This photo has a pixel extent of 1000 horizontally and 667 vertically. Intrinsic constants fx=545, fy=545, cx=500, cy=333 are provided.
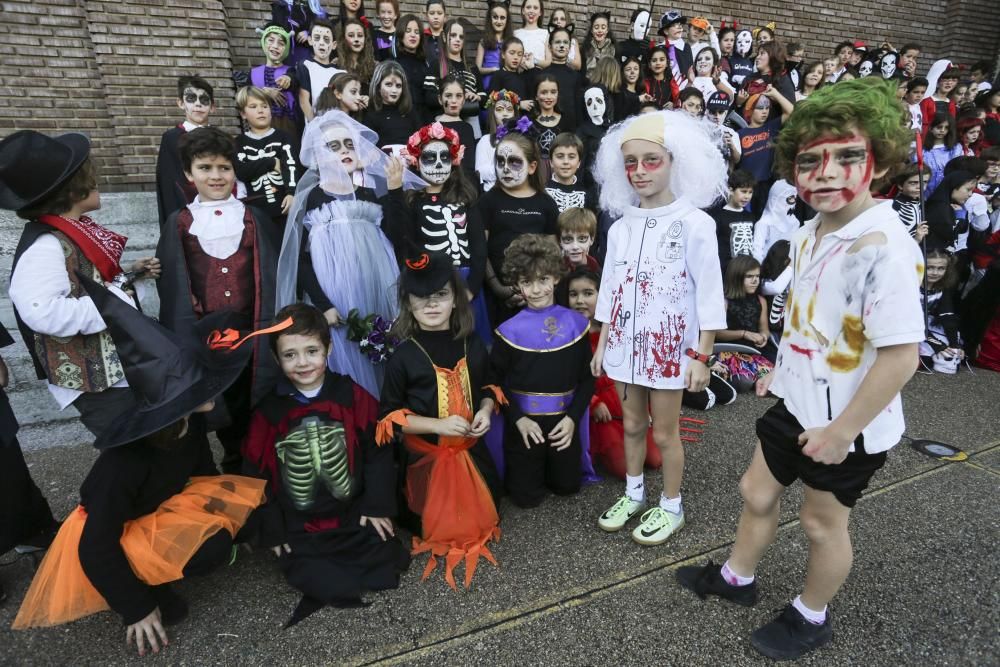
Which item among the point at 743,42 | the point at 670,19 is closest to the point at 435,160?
the point at 670,19

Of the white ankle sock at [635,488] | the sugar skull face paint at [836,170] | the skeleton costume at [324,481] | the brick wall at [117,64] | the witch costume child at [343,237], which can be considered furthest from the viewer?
the brick wall at [117,64]

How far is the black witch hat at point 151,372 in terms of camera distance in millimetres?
1824

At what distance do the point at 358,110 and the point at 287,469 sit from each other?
3.04 m

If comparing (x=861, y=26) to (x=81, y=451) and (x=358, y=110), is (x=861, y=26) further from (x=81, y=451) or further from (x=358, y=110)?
(x=81, y=451)

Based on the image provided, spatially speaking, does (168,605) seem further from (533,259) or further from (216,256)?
(533,259)

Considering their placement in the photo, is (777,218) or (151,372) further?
(777,218)

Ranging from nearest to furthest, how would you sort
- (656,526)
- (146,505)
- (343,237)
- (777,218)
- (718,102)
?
(146,505) → (656,526) → (343,237) → (777,218) → (718,102)

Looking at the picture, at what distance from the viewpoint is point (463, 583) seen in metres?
2.32

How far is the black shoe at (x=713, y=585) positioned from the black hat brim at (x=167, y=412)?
1.94 metres

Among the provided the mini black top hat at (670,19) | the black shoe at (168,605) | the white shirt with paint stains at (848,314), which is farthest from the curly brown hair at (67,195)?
the mini black top hat at (670,19)

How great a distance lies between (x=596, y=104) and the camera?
5.34 meters

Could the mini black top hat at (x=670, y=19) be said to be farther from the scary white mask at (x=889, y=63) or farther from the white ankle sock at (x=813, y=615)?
the white ankle sock at (x=813, y=615)

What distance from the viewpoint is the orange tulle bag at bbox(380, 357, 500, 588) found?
2.51 m

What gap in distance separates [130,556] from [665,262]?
7.72 feet
